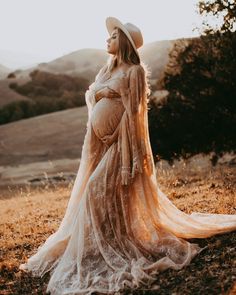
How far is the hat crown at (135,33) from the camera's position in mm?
6316

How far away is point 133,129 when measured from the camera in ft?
20.8

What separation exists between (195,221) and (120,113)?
1.74 meters

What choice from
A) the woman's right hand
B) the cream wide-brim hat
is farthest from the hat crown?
the woman's right hand

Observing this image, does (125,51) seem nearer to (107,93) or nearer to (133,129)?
(107,93)

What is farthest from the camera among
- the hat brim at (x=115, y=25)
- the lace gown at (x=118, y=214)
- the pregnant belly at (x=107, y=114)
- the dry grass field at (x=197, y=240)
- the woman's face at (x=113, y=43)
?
the pregnant belly at (x=107, y=114)

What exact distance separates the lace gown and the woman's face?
0.30m

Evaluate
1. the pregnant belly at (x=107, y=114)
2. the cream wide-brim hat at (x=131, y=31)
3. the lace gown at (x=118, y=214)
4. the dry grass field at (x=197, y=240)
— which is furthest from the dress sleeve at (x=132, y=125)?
the dry grass field at (x=197, y=240)

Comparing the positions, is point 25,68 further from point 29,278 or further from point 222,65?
point 29,278

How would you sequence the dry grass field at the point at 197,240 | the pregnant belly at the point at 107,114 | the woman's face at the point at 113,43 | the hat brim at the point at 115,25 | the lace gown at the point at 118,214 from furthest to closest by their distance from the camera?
1. the pregnant belly at the point at 107,114
2. the woman's face at the point at 113,43
3. the hat brim at the point at 115,25
4. the lace gown at the point at 118,214
5. the dry grass field at the point at 197,240

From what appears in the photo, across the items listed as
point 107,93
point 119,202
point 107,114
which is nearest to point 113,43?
point 107,93

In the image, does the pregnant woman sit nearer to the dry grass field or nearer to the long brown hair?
the long brown hair

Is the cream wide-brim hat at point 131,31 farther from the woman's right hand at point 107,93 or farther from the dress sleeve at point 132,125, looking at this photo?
the woman's right hand at point 107,93

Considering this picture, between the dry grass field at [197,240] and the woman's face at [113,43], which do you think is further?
the woman's face at [113,43]

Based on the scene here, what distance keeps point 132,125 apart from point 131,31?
43.0 inches
